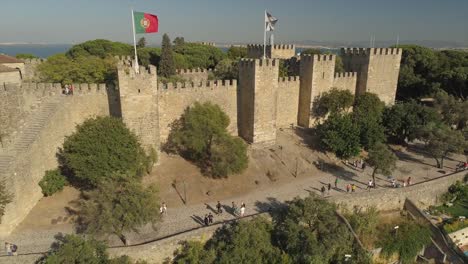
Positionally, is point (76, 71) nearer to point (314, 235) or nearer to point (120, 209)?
point (120, 209)

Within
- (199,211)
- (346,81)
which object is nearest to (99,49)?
(346,81)

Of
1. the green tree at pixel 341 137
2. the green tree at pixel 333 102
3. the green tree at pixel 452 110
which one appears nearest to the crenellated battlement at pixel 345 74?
the green tree at pixel 333 102

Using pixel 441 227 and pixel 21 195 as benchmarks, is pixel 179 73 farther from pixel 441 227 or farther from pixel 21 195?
pixel 441 227

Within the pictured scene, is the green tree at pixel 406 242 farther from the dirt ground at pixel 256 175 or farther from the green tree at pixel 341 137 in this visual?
the green tree at pixel 341 137

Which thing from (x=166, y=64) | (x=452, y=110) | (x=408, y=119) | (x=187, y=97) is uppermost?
(x=166, y=64)

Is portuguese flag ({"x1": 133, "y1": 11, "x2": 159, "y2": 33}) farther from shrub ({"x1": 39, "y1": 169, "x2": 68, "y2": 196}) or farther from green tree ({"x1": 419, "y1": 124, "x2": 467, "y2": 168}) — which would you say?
green tree ({"x1": 419, "y1": 124, "x2": 467, "y2": 168})

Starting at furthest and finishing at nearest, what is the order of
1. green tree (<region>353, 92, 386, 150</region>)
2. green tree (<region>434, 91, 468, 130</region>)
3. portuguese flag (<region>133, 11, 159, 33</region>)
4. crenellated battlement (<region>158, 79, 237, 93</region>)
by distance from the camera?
green tree (<region>434, 91, 468, 130</region>), green tree (<region>353, 92, 386, 150</region>), crenellated battlement (<region>158, 79, 237, 93</region>), portuguese flag (<region>133, 11, 159, 33</region>)

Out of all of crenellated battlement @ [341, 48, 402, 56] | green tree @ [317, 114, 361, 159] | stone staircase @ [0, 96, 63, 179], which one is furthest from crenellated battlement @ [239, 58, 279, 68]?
stone staircase @ [0, 96, 63, 179]
